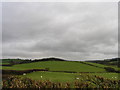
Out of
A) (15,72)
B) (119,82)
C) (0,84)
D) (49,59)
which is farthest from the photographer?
(49,59)

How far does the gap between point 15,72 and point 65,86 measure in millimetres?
11009

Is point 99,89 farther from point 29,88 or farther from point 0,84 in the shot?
point 0,84

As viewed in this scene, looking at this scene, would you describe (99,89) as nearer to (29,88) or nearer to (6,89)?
(29,88)

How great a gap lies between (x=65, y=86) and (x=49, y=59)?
40.6 m

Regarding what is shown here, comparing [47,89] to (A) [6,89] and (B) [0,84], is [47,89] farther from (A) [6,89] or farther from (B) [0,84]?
(B) [0,84]

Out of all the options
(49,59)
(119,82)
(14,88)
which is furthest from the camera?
(49,59)

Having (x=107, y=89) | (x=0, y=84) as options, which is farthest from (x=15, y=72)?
(x=107, y=89)

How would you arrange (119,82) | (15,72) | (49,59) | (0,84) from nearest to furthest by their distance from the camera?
(0,84) < (119,82) < (15,72) < (49,59)

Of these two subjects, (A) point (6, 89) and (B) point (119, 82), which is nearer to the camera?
(A) point (6, 89)

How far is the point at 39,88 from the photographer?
10.6 meters

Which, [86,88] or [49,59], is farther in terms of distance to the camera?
[49,59]

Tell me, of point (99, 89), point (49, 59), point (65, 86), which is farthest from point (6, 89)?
point (49, 59)

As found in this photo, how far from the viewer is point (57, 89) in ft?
34.6

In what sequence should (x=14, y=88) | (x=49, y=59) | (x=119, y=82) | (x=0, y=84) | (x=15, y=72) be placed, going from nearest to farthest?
(x=14, y=88) < (x=0, y=84) < (x=119, y=82) < (x=15, y=72) < (x=49, y=59)
